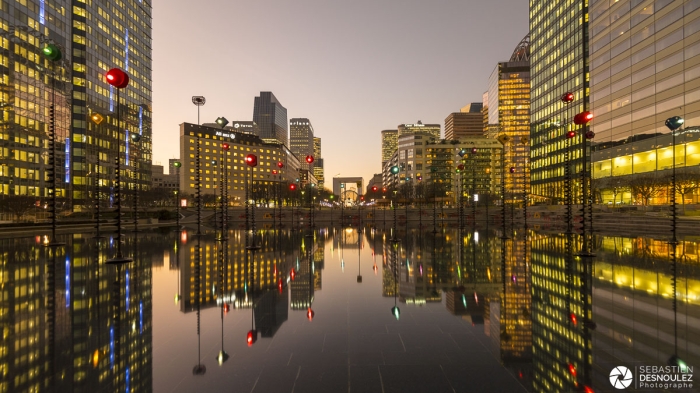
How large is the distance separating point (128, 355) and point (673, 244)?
3177 centimetres

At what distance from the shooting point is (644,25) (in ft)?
215

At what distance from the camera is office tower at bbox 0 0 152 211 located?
214 ft

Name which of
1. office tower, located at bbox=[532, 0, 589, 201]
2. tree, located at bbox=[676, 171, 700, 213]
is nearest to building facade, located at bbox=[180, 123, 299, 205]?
office tower, located at bbox=[532, 0, 589, 201]

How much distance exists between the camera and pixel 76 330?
8.05 m

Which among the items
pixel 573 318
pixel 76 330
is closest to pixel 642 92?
pixel 573 318

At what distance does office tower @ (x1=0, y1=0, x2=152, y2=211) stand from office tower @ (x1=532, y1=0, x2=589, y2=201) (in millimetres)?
101813

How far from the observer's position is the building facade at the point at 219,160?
168250 millimetres

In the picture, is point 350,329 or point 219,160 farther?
point 219,160

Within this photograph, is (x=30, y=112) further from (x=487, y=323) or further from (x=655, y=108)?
(x=655, y=108)

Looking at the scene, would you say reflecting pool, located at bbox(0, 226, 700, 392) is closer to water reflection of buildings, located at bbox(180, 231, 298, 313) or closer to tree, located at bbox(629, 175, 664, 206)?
water reflection of buildings, located at bbox(180, 231, 298, 313)

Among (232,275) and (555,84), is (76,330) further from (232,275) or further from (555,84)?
(555,84)

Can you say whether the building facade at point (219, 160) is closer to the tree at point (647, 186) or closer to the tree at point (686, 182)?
the tree at point (647, 186)

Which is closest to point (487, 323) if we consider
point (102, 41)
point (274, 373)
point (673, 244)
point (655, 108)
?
point (274, 373)

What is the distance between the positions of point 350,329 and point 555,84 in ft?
385
